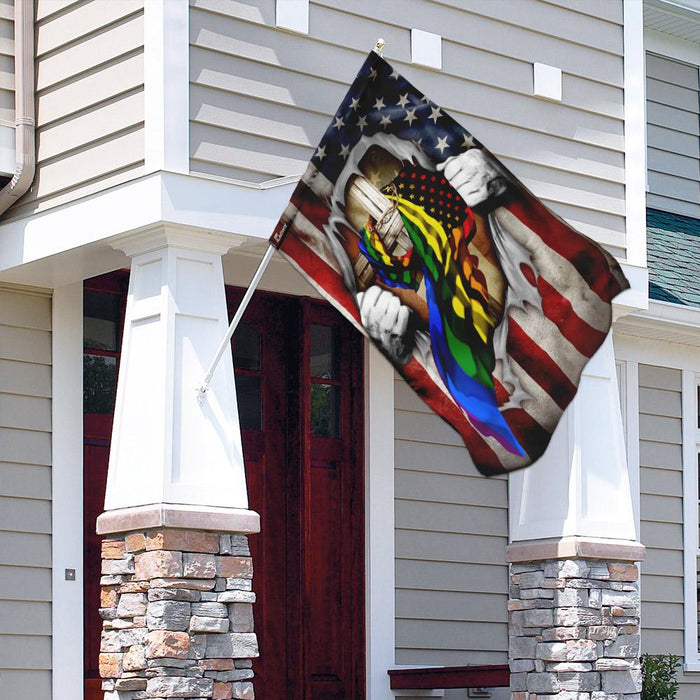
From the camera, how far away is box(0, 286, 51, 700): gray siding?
8.78m

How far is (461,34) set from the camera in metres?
9.57

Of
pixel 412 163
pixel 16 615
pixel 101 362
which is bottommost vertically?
pixel 16 615

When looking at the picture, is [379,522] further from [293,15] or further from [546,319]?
[293,15]

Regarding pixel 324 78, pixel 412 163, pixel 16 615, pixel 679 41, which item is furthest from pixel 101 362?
pixel 679 41

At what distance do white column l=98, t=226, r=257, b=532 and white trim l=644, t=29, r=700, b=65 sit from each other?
6684 mm

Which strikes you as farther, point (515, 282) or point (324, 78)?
point (324, 78)

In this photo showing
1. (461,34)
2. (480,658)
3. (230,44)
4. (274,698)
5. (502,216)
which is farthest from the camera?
(480,658)

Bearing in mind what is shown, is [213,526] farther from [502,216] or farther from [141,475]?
[502,216]

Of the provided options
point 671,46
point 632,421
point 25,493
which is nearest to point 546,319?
point 25,493

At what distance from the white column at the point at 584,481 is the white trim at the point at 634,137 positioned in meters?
1.08

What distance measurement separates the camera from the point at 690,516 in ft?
39.1

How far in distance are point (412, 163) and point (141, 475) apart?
7.17 ft

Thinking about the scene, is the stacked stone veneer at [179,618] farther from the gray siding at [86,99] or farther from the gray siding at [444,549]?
the gray siding at [444,549]

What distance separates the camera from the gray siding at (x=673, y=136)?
1351 cm
